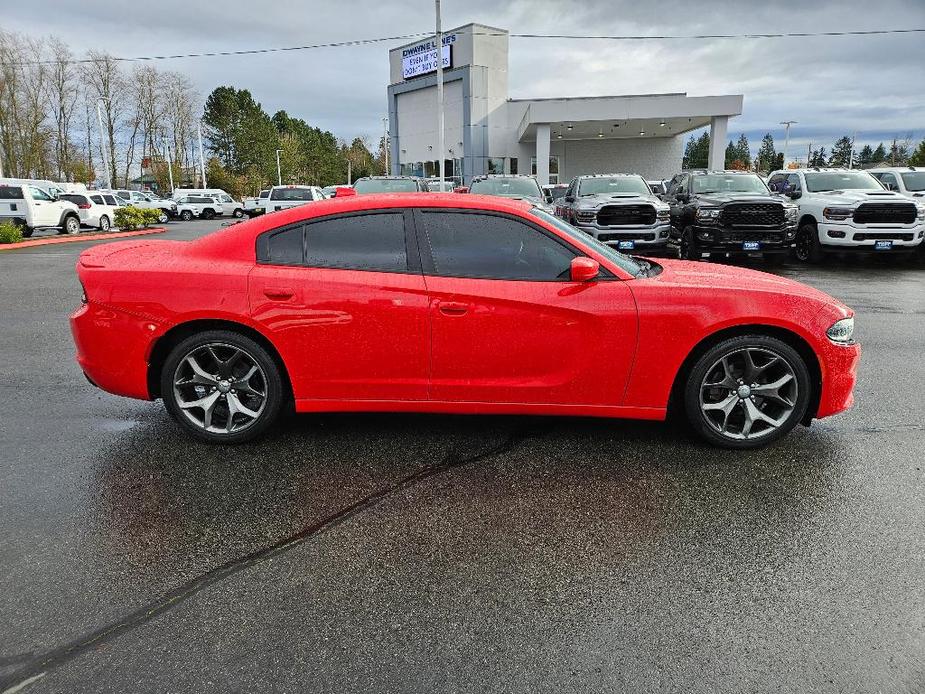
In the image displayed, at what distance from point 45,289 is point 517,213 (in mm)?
10420

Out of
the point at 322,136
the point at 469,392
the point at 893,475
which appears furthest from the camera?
the point at 322,136

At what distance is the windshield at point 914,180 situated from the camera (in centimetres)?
1650

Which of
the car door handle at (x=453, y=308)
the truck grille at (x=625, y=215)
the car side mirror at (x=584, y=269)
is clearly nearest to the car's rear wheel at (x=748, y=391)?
the car side mirror at (x=584, y=269)

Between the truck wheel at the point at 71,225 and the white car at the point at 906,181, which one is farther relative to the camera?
the truck wheel at the point at 71,225

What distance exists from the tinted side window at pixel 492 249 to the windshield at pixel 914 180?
16.8 metres

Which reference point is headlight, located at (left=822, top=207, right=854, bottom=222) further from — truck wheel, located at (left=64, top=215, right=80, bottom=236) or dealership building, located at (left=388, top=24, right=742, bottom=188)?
dealership building, located at (left=388, top=24, right=742, bottom=188)

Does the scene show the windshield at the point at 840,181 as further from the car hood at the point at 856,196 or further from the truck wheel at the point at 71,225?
the truck wheel at the point at 71,225

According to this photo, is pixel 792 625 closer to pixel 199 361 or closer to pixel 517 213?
pixel 517 213

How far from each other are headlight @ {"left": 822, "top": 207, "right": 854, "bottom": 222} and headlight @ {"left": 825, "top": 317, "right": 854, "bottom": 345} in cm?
1097

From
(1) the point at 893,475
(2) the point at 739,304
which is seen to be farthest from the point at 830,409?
(2) the point at 739,304

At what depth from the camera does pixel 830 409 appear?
4035 mm

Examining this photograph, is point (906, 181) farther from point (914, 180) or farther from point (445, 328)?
point (445, 328)

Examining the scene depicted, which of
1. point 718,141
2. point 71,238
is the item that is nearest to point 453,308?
point 71,238

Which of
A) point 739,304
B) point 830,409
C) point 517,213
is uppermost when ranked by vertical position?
point 517,213
